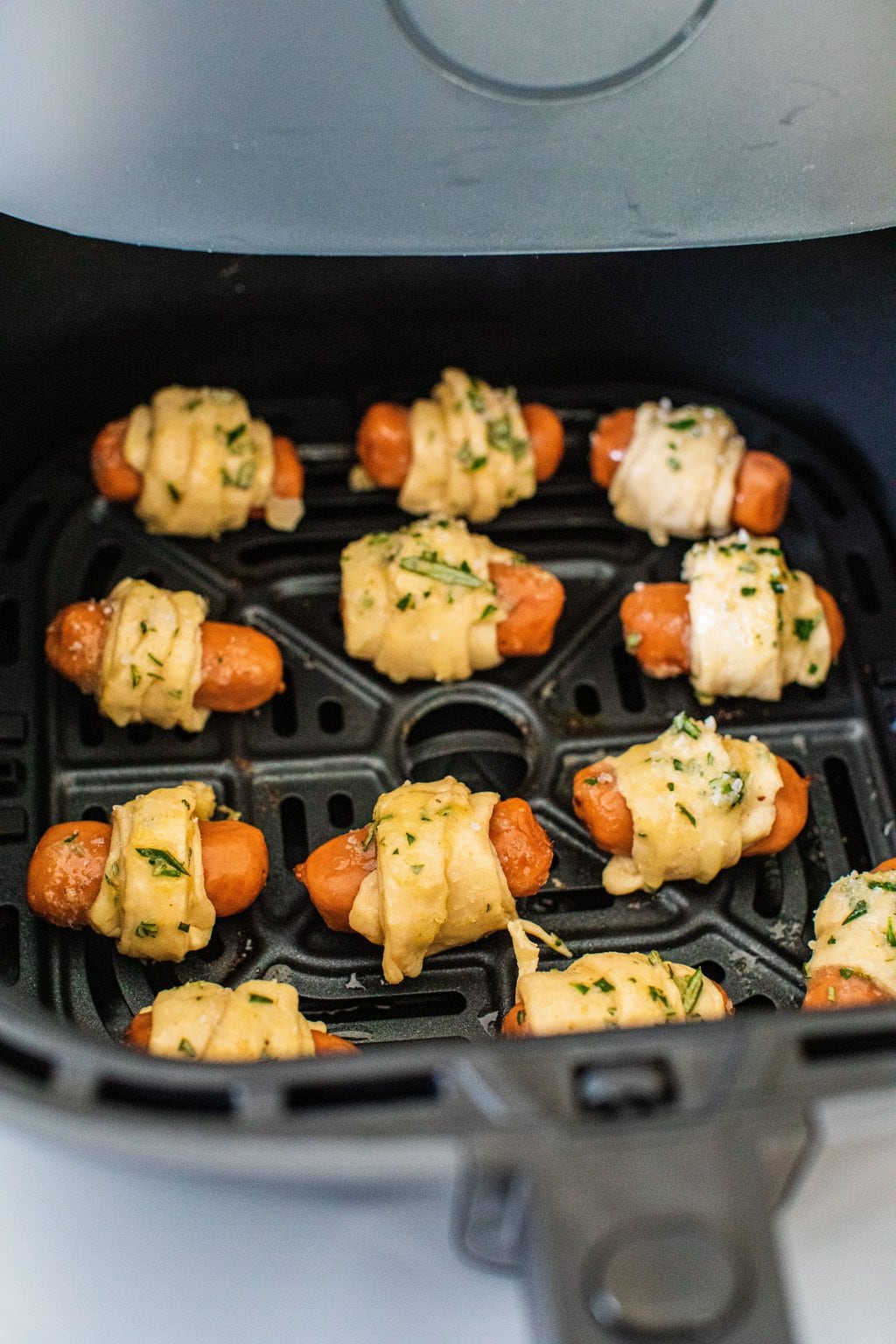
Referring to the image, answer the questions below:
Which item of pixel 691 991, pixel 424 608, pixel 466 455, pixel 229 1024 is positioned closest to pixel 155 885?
pixel 229 1024

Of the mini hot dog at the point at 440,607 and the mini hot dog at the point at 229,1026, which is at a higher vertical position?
the mini hot dog at the point at 440,607

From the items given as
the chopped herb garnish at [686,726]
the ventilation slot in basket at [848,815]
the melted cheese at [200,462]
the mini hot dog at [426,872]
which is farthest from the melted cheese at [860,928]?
the melted cheese at [200,462]

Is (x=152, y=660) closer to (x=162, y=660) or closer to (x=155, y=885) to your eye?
(x=162, y=660)

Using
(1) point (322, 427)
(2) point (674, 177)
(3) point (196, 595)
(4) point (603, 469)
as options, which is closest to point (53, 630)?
(3) point (196, 595)

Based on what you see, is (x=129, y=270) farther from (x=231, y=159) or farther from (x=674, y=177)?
(x=674, y=177)

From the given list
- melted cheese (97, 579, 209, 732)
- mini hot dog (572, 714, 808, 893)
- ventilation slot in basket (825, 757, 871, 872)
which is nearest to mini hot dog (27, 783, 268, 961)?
melted cheese (97, 579, 209, 732)

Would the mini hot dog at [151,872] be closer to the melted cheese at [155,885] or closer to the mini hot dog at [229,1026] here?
the melted cheese at [155,885]

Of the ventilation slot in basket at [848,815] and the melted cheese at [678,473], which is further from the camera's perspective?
the melted cheese at [678,473]

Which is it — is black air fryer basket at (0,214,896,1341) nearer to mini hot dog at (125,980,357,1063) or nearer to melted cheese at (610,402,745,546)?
melted cheese at (610,402,745,546)
